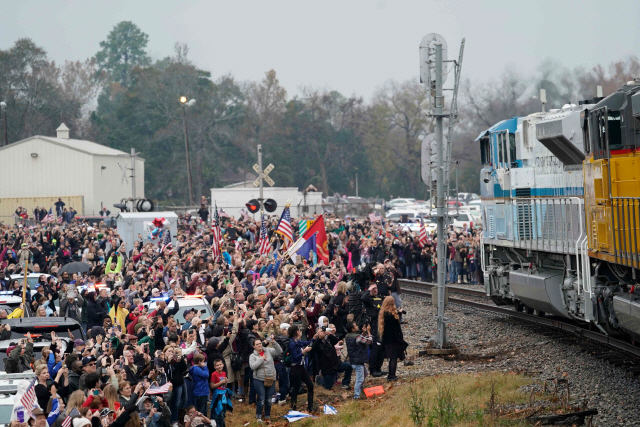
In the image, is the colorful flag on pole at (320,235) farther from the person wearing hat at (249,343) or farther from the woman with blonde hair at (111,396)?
the woman with blonde hair at (111,396)

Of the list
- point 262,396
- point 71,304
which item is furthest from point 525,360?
point 71,304

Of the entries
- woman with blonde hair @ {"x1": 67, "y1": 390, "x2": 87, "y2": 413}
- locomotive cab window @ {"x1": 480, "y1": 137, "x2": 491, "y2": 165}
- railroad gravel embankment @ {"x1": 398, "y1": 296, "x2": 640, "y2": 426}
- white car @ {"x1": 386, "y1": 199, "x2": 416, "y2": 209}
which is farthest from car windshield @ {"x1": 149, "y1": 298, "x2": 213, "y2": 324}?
white car @ {"x1": 386, "y1": 199, "x2": 416, "y2": 209}

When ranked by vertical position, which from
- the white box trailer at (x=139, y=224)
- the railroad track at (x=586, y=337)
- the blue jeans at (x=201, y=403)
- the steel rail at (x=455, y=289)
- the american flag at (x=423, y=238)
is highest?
the white box trailer at (x=139, y=224)

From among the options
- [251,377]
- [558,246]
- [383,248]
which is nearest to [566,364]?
[558,246]

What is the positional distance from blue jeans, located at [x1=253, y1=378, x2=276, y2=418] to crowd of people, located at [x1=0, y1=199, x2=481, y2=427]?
0.02 meters

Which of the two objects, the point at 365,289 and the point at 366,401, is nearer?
the point at 366,401

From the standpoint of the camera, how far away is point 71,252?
33.5 meters

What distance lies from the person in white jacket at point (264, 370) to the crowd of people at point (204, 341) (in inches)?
0.8

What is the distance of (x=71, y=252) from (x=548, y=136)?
22.2m

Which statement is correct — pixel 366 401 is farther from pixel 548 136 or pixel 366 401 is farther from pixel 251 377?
pixel 548 136

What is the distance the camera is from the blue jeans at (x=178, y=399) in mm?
12875

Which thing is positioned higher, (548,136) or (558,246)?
(548,136)

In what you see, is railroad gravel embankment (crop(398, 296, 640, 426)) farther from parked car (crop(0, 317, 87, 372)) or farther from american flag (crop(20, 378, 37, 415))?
american flag (crop(20, 378, 37, 415))

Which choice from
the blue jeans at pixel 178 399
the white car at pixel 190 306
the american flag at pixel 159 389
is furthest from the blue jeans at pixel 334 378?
the american flag at pixel 159 389
